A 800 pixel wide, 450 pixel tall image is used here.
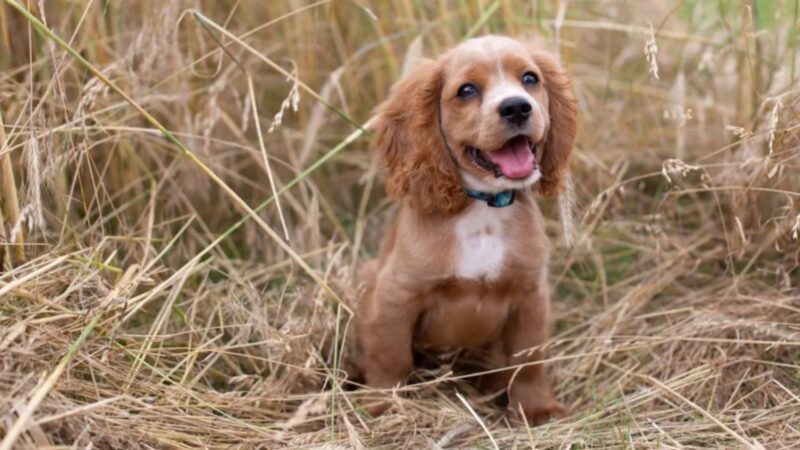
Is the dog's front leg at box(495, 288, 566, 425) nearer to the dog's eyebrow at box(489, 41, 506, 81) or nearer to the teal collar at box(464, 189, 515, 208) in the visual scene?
the teal collar at box(464, 189, 515, 208)

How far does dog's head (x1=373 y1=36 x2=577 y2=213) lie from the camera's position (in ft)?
8.52

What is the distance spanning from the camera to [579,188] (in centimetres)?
376

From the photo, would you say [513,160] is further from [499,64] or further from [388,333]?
[388,333]

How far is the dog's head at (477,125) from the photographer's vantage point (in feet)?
8.52

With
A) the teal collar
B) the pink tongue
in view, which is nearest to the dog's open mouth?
the pink tongue

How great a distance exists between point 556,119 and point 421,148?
424 mm

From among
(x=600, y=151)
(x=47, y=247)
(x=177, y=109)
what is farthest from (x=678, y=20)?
(x=47, y=247)

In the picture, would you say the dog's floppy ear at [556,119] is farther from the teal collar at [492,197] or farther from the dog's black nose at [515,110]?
the dog's black nose at [515,110]

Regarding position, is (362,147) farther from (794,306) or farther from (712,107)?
(794,306)

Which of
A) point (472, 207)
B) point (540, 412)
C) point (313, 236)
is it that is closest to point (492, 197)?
point (472, 207)

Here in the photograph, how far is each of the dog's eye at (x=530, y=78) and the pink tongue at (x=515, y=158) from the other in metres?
0.18

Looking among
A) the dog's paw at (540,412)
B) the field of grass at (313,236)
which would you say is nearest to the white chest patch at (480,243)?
the field of grass at (313,236)

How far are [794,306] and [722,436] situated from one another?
2.38 ft

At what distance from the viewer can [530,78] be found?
2.72 m
